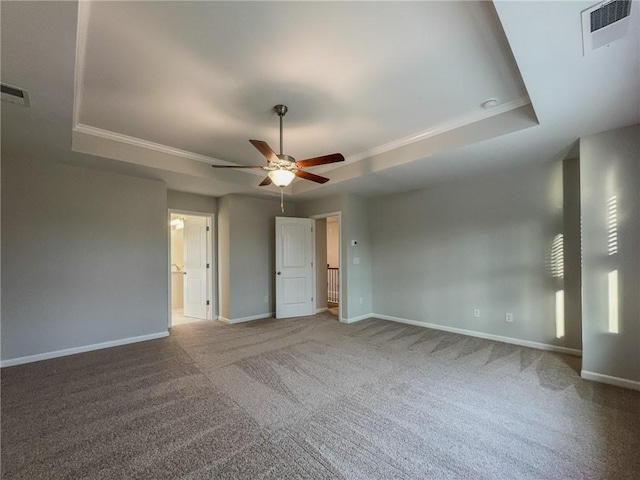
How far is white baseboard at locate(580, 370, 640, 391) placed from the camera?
8.71 feet

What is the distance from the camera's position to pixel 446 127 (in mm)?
3174

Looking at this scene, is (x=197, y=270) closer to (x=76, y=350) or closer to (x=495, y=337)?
(x=76, y=350)

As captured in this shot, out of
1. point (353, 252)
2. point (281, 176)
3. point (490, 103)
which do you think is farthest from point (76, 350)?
point (490, 103)

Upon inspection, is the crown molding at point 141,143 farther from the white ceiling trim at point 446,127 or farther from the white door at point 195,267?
the white ceiling trim at point 446,127

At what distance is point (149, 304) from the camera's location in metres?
4.33

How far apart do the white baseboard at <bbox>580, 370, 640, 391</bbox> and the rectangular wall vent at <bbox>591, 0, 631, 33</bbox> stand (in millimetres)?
3085

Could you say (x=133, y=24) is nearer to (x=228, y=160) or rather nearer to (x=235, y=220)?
(x=228, y=160)

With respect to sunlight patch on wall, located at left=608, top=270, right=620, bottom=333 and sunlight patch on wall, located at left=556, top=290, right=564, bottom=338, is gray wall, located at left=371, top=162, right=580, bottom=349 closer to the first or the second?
sunlight patch on wall, located at left=556, top=290, right=564, bottom=338

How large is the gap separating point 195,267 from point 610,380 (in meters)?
6.27

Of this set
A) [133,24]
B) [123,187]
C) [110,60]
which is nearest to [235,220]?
[123,187]

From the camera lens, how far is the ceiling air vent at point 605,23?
4.83 ft

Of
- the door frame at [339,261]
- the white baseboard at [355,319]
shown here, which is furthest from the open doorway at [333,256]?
the white baseboard at [355,319]

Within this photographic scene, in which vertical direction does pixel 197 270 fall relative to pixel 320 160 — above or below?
below

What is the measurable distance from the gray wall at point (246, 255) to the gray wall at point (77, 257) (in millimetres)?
1143
